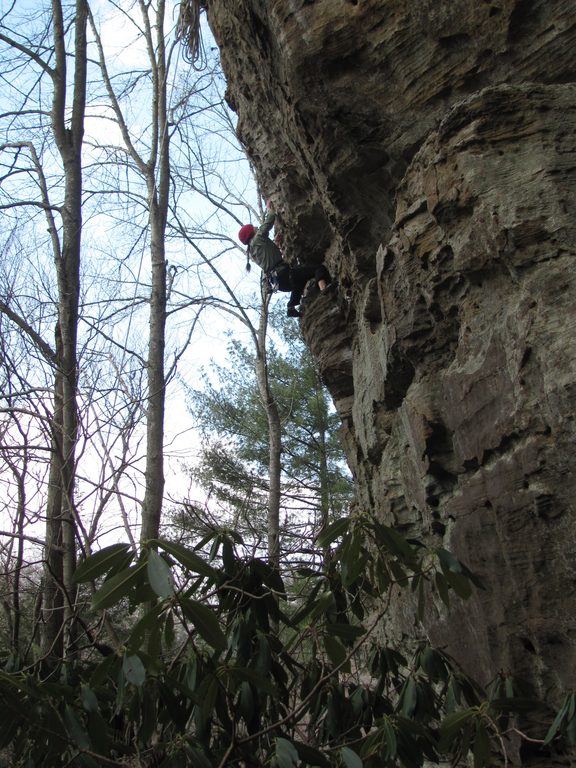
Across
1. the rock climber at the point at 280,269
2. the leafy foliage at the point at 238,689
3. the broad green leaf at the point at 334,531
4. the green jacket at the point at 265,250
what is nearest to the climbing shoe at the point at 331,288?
the rock climber at the point at 280,269

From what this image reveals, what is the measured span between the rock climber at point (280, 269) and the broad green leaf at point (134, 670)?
499 cm


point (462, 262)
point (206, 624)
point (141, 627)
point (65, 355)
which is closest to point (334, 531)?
point (206, 624)

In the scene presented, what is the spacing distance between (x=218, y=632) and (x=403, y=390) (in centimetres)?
298

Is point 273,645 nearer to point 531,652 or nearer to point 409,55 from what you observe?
point 531,652

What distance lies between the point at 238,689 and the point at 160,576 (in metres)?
1.09

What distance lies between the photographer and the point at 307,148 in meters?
5.73

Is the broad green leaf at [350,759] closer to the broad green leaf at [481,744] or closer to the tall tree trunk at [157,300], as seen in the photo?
the broad green leaf at [481,744]

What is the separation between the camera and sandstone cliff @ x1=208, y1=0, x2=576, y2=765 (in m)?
3.43

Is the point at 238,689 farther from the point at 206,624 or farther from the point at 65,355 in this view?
the point at 65,355

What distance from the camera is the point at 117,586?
233cm

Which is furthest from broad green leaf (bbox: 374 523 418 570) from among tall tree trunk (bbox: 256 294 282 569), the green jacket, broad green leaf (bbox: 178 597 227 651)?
tall tree trunk (bbox: 256 294 282 569)

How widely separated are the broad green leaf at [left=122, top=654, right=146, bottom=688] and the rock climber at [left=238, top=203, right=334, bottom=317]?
4992 millimetres

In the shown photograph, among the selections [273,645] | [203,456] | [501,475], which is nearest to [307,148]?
[501,475]

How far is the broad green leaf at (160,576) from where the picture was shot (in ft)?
7.07
